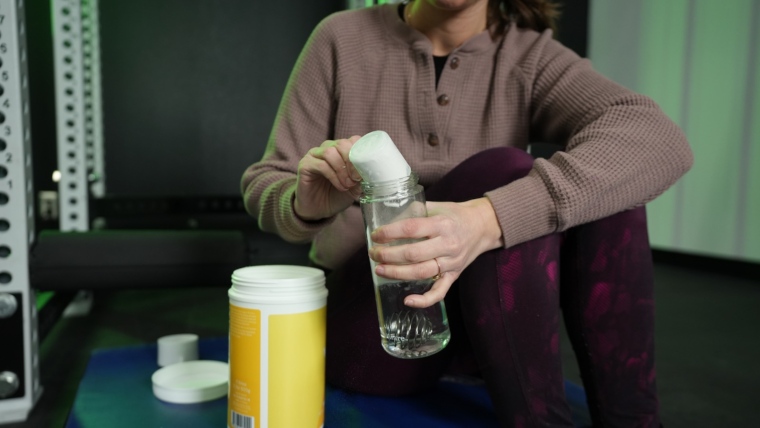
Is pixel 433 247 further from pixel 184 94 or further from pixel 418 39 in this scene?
pixel 184 94

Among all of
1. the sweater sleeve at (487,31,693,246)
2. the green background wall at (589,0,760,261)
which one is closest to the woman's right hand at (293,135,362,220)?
the sweater sleeve at (487,31,693,246)

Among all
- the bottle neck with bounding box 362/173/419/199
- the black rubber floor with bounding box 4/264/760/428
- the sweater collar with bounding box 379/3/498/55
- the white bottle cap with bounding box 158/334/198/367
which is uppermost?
the sweater collar with bounding box 379/3/498/55

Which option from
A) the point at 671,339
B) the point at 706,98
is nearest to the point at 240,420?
the point at 671,339

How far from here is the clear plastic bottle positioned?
50cm

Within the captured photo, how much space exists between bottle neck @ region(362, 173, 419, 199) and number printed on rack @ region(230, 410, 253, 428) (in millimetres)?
248

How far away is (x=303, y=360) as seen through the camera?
1.83 feet

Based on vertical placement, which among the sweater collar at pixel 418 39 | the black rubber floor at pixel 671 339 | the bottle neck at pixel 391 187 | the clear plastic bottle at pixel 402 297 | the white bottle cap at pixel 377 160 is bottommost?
the black rubber floor at pixel 671 339

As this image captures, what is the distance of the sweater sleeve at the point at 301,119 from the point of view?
809mm

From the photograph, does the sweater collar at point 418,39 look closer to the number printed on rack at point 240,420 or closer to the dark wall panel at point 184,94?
the number printed on rack at point 240,420

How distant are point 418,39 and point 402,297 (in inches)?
17.4

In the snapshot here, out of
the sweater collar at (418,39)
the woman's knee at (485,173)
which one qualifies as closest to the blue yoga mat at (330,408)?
the woman's knee at (485,173)

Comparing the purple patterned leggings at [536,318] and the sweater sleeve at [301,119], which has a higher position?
the sweater sleeve at [301,119]

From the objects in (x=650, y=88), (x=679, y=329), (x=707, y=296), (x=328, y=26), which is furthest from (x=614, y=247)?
(x=650, y=88)

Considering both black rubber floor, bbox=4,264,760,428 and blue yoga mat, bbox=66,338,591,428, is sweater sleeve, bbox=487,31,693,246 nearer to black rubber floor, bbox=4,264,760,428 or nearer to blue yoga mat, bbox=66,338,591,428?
blue yoga mat, bbox=66,338,591,428
